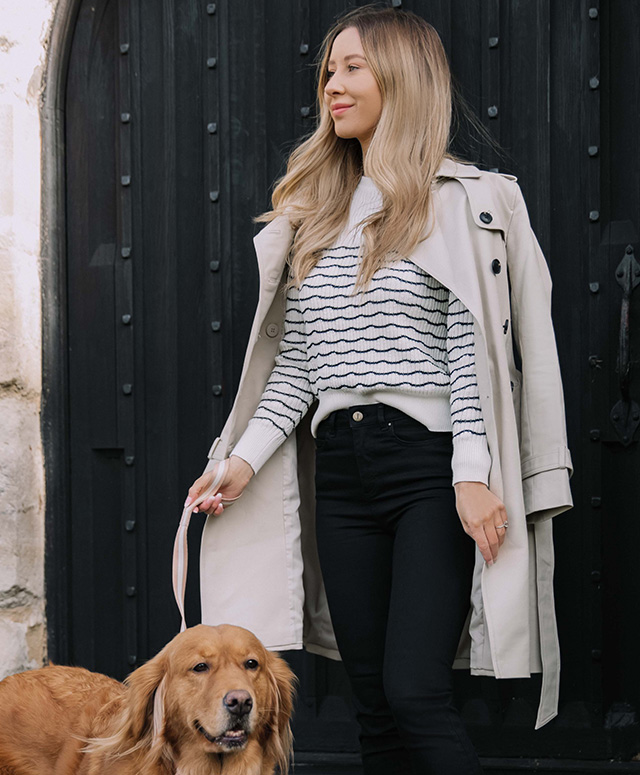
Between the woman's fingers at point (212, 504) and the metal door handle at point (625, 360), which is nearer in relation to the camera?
the woman's fingers at point (212, 504)

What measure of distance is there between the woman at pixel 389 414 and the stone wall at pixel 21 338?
987 millimetres

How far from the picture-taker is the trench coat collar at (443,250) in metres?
2.07

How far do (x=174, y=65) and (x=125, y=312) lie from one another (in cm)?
82

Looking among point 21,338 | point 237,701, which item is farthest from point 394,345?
point 21,338

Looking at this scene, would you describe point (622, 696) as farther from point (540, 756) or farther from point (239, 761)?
point (239, 761)

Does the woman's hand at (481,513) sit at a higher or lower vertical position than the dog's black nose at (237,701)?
higher

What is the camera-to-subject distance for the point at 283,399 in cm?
235

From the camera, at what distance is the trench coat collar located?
2070 mm

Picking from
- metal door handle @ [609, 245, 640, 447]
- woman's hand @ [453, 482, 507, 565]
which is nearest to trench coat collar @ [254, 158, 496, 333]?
woman's hand @ [453, 482, 507, 565]

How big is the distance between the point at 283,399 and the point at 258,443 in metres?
0.13

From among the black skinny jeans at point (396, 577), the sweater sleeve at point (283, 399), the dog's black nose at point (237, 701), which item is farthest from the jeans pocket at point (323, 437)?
the dog's black nose at point (237, 701)

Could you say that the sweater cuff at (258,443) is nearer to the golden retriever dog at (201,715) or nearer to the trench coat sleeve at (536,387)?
the golden retriever dog at (201,715)

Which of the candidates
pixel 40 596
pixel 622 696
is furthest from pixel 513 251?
pixel 40 596

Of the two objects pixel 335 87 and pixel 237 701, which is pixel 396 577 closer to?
pixel 237 701
